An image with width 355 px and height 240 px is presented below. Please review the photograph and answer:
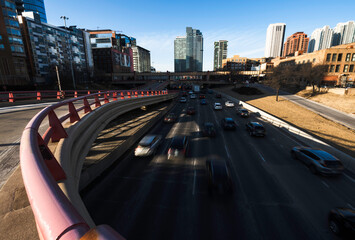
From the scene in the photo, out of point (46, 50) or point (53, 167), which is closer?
point (53, 167)

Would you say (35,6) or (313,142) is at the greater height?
(35,6)

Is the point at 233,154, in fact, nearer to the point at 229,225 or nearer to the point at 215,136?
the point at 215,136

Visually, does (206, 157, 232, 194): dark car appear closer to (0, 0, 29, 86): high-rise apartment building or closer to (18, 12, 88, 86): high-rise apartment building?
(18, 12, 88, 86): high-rise apartment building

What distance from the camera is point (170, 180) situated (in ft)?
38.9

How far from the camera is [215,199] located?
1002cm

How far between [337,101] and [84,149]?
49364 millimetres

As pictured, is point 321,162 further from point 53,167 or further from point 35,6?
point 35,6

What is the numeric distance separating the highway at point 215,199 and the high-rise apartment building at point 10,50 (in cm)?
5874

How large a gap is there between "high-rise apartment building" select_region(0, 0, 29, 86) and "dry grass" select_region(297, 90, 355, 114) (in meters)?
83.3

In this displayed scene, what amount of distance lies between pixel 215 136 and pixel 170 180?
10269mm

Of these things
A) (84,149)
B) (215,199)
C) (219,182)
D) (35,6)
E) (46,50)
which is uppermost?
(35,6)

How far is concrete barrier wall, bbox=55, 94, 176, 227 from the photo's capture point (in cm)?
294

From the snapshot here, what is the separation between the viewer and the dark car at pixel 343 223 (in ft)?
23.7

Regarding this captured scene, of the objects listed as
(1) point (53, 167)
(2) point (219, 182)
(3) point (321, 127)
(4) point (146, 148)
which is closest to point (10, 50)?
(4) point (146, 148)
